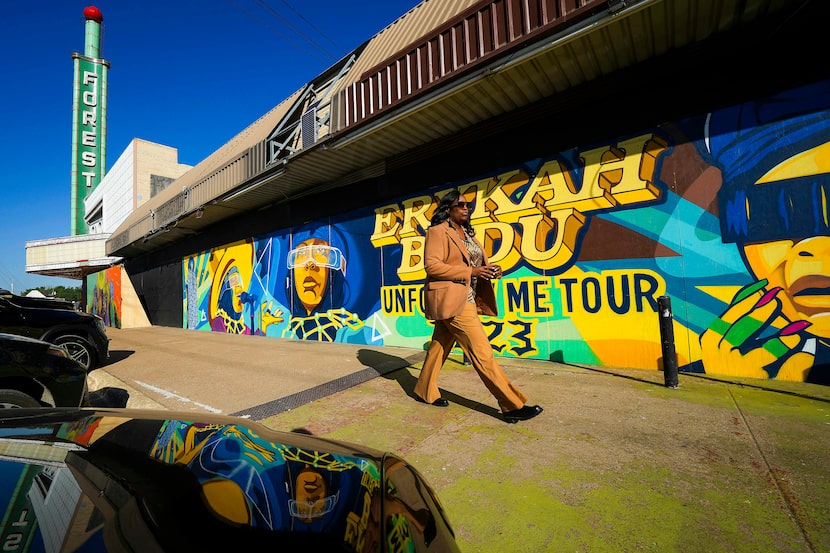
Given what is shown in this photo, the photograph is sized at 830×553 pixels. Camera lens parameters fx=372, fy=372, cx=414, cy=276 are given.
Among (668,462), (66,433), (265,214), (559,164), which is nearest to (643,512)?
(668,462)

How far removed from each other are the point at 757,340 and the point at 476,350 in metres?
3.62

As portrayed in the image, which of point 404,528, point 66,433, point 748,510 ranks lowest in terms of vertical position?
point 748,510

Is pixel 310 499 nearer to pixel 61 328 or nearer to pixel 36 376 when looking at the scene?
pixel 36 376

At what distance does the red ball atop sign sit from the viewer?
57.8m

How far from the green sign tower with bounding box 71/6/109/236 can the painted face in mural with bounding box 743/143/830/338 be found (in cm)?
6193

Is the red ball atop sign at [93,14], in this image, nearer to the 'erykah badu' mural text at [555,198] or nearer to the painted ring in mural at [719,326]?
the 'erykah badu' mural text at [555,198]

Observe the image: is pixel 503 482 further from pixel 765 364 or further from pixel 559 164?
pixel 559 164

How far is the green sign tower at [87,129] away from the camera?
4775cm

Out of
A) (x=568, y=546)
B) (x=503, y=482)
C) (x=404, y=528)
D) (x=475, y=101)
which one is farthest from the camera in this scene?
(x=475, y=101)

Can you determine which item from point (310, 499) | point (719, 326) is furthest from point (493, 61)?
point (310, 499)

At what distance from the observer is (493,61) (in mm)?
4680

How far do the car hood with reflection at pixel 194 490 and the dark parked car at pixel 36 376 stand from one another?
1835 millimetres

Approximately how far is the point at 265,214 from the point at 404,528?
10.9m

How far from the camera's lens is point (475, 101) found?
562 cm
